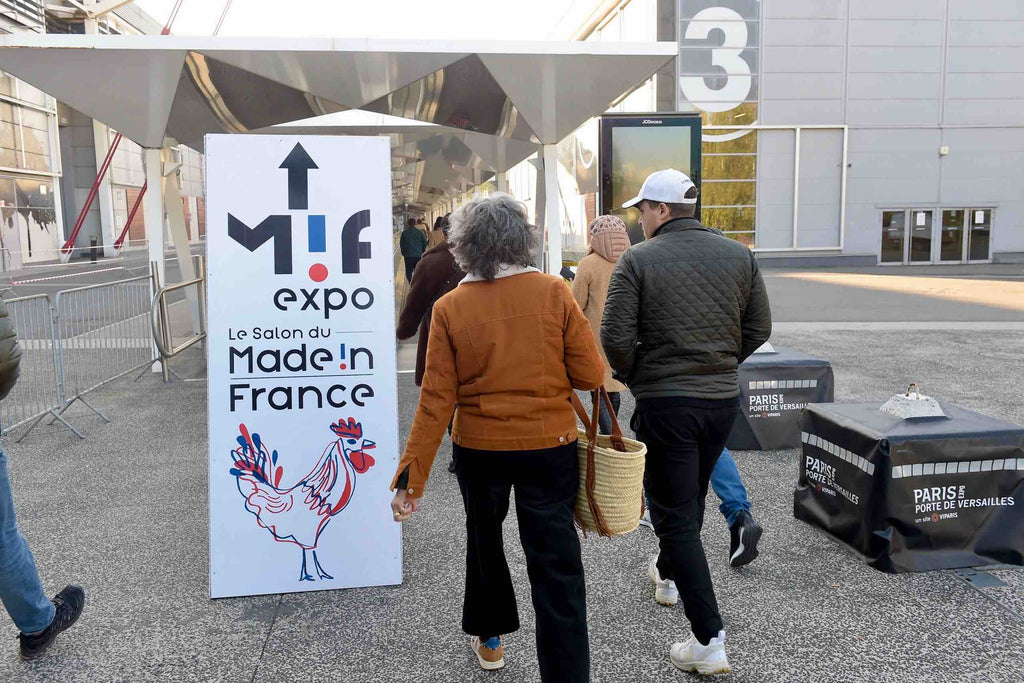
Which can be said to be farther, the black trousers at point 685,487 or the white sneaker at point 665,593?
the white sneaker at point 665,593

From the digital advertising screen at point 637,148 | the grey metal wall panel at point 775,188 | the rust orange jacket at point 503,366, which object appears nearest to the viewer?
the rust orange jacket at point 503,366

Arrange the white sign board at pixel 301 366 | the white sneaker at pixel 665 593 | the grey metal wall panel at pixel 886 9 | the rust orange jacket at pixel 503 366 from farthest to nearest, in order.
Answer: the grey metal wall panel at pixel 886 9 < the white sign board at pixel 301 366 < the white sneaker at pixel 665 593 < the rust orange jacket at pixel 503 366

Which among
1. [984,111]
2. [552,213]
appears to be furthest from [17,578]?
[984,111]

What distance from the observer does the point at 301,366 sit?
151 inches

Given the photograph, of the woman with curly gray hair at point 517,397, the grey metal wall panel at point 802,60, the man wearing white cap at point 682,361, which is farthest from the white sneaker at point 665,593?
the grey metal wall panel at point 802,60

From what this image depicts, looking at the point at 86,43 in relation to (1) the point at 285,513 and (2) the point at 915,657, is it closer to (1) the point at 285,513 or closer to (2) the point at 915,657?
(1) the point at 285,513

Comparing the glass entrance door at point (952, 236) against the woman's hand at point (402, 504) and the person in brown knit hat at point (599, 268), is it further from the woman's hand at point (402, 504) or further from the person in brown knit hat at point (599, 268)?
the woman's hand at point (402, 504)

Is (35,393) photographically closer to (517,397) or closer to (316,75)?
(316,75)

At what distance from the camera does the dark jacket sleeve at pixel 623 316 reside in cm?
313

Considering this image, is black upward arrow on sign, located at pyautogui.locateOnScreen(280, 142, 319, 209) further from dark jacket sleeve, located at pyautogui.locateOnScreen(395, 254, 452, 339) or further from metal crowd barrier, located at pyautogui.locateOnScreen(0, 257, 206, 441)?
metal crowd barrier, located at pyautogui.locateOnScreen(0, 257, 206, 441)

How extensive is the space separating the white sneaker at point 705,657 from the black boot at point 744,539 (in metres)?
0.93

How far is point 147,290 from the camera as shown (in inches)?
385

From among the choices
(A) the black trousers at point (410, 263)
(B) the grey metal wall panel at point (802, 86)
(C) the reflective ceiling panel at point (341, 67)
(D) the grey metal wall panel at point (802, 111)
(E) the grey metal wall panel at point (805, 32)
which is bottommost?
(A) the black trousers at point (410, 263)

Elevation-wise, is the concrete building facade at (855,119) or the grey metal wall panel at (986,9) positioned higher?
the grey metal wall panel at (986,9)
